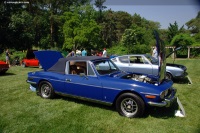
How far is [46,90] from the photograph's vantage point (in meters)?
6.89

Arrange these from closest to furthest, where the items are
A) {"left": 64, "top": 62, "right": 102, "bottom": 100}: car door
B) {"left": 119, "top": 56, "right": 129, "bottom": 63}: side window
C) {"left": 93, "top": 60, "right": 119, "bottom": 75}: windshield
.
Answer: {"left": 64, "top": 62, "right": 102, "bottom": 100}: car door → {"left": 93, "top": 60, "right": 119, "bottom": 75}: windshield → {"left": 119, "top": 56, "right": 129, "bottom": 63}: side window

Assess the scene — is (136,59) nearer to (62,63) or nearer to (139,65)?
(139,65)

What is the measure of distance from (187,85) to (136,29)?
35757 millimetres

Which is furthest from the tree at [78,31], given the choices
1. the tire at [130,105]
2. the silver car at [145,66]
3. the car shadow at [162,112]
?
the tire at [130,105]

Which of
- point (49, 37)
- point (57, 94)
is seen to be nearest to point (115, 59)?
point (57, 94)

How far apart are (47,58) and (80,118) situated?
301 cm

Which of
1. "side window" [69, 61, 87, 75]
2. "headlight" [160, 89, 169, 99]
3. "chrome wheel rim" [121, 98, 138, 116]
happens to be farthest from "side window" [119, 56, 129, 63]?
"chrome wheel rim" [121, 98, 138, 116]

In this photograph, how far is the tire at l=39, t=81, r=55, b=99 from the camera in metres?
6.71

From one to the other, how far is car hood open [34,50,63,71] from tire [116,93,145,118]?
122 inches

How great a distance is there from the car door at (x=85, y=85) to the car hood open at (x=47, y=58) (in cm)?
131

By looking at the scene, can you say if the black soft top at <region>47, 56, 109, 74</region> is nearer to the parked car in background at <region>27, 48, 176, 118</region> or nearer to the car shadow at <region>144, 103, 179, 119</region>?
the parked car in background at <region>27, 48, 176, 118</region>

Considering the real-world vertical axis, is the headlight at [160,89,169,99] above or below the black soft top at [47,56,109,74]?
below

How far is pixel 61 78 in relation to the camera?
20.9 ft

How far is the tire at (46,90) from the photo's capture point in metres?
6.71
